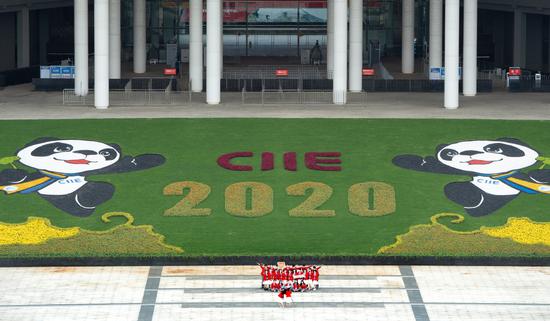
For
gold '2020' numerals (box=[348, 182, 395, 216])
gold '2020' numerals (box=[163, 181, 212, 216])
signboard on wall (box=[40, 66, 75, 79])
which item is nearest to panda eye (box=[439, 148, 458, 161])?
gold '2020' numerals (box=[348, 182, 395, 216])

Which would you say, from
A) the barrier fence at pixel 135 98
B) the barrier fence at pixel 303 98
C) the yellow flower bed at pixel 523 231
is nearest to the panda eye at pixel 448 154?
the yellow flower bed at pixel 523 231

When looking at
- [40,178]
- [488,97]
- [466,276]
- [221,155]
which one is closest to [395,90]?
[488,97]

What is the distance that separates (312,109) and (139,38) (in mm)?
27585

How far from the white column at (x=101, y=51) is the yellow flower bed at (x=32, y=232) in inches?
796

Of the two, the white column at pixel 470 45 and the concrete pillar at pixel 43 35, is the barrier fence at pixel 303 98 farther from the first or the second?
the concrete pillar at pixel 43 35

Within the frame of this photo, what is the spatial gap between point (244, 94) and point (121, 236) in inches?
1200

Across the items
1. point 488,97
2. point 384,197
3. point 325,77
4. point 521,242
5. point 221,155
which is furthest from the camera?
point 325,77

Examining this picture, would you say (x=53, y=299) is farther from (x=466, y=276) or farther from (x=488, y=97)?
(x=488, y=97)

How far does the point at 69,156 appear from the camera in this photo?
5772 centimetres

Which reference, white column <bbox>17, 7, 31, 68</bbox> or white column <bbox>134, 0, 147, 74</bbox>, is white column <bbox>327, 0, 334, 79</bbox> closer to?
white column <bbox>134, 0, 147, 74</bbox>

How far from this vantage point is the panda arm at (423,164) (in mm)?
56175

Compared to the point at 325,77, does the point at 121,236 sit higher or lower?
lower

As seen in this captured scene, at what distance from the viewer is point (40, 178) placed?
5491 cm

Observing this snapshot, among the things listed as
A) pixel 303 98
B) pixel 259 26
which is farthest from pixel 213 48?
pixel 259 26
